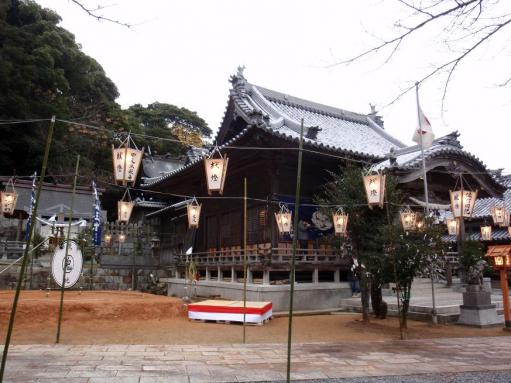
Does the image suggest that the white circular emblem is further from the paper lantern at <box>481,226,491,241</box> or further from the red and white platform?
the paper lantern at <box>481,226,491,241</box>

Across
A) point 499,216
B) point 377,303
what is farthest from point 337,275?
point 499,216

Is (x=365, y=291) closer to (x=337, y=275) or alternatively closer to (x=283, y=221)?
(x=283, y=221)

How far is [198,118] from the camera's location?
5422 cm

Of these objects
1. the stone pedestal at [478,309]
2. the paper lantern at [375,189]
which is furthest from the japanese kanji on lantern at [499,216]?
the paper lantern at [375,189]

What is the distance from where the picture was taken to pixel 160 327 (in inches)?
418

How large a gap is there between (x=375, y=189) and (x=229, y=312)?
17.5ft

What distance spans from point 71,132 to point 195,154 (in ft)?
46.5

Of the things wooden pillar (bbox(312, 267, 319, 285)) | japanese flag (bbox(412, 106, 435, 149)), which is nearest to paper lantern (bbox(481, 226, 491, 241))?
japanese flag (bbox(412, 106, 435, 149))

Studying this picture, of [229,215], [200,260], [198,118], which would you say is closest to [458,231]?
[229,215]

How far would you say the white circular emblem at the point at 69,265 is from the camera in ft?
32.9

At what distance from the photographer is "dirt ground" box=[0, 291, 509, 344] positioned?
9117mm

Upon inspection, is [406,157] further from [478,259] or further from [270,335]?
[270,335]

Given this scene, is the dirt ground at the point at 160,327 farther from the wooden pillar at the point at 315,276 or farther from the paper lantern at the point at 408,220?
the paper lantern at the point at 408,220

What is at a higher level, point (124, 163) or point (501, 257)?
point (124, 163)
